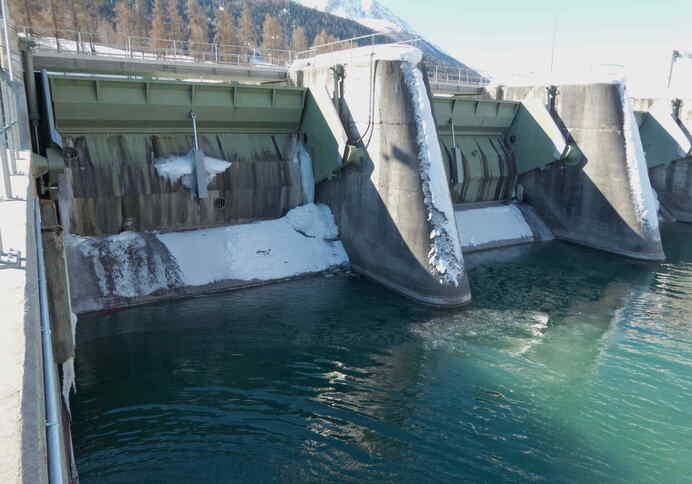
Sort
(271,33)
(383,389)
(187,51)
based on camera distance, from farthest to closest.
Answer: (271,33) < (187,51) < (383,389)

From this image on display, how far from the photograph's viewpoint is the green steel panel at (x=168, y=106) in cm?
1369

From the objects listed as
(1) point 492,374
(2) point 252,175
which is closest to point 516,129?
(2) point 252,175

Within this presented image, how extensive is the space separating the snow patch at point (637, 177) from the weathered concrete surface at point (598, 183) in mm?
36

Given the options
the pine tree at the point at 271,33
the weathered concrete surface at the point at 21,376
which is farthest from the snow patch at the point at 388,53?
the pine tree at the point at 271,33

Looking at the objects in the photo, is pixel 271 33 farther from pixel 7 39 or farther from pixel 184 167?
pixel 7 39

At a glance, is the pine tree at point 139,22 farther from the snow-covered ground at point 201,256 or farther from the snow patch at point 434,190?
the snow patch at point 434,190

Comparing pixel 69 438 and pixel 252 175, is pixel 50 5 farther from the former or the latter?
pixel 69 438

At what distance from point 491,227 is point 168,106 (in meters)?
12.6

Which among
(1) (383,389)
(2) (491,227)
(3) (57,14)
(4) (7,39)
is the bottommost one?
(1) (383,389)

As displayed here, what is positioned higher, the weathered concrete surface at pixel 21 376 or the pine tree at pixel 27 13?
the pine tree at pixel 27 13

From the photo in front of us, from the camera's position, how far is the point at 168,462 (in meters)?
7.24

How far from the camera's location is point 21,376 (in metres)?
2.91

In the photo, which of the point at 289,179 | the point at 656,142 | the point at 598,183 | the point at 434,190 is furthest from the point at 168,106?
the point at 656,142

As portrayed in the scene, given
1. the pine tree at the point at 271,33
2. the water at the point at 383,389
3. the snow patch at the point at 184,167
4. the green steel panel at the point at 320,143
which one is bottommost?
the water at the point at 383,389
